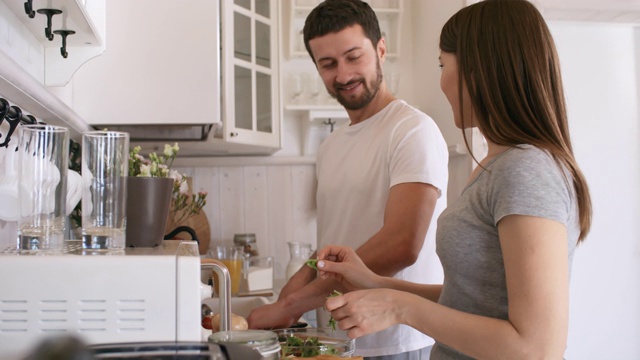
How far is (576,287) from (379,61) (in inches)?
61.9

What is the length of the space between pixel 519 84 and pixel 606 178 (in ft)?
7.02

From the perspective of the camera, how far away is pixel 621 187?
309cm

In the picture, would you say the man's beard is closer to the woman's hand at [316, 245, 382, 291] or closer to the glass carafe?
the woman's hand at [316, 245, 382, 291]

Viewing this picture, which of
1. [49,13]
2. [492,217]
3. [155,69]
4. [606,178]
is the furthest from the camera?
[606,178]

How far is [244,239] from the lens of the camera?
11.2 feet

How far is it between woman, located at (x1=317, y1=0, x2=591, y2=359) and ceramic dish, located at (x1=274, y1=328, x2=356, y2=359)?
40mm

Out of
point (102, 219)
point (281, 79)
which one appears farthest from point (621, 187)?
point (102, 219)

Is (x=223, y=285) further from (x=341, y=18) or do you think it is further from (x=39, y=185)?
(x=341, y=18)

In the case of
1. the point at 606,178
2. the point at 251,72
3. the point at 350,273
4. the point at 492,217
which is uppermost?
the point at 251,72

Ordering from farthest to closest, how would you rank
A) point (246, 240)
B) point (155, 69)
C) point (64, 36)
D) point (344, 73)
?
1. point (246, 240)
2. point (155, 69)
3. point (344, 73)
4. point (64, 36)

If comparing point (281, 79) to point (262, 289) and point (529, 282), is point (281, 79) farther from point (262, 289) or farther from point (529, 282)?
point (529, 282)

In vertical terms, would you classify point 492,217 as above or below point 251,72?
below

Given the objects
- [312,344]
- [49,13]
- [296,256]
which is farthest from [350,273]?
[296,256]

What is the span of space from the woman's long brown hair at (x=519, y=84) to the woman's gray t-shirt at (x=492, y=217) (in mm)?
35
